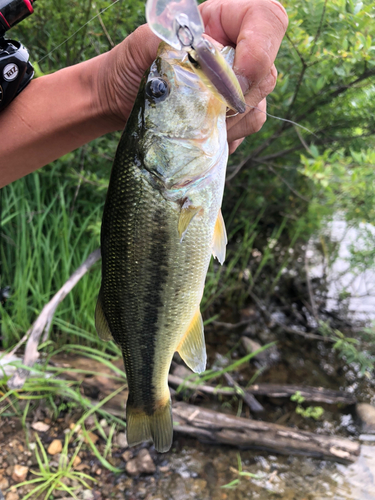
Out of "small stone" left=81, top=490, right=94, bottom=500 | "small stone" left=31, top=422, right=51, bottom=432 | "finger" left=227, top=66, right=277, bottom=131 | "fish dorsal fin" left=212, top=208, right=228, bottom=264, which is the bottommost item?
"small stone" left=81, top=490, right=94, bottom=500

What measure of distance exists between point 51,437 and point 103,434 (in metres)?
0.38

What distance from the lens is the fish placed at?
1256mm

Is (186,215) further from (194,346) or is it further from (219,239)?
(194,346)

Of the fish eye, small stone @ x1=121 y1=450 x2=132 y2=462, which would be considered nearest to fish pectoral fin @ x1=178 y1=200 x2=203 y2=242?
the fish eye

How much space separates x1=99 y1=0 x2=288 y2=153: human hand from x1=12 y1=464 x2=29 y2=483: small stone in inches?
89.7

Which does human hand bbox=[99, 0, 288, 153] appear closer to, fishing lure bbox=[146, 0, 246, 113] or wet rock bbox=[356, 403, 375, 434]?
fishing lure bbox=[146, 0, 246, 113]

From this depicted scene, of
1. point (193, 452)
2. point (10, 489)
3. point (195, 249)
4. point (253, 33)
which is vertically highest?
point (253, 33)

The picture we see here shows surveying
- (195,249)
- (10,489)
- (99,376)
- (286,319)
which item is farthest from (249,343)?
(195,249)

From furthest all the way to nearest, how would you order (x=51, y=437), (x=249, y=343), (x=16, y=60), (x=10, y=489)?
(x=249, y=343), (x=51, y=437), (x=10, y=489), (x=16, y=60)

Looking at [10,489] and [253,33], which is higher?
[253,33]


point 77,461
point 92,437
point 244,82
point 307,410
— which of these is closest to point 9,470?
point 77,461

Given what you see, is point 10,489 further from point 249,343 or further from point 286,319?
point 286,319

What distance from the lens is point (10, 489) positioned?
7.41ft

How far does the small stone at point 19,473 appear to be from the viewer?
2344mm
